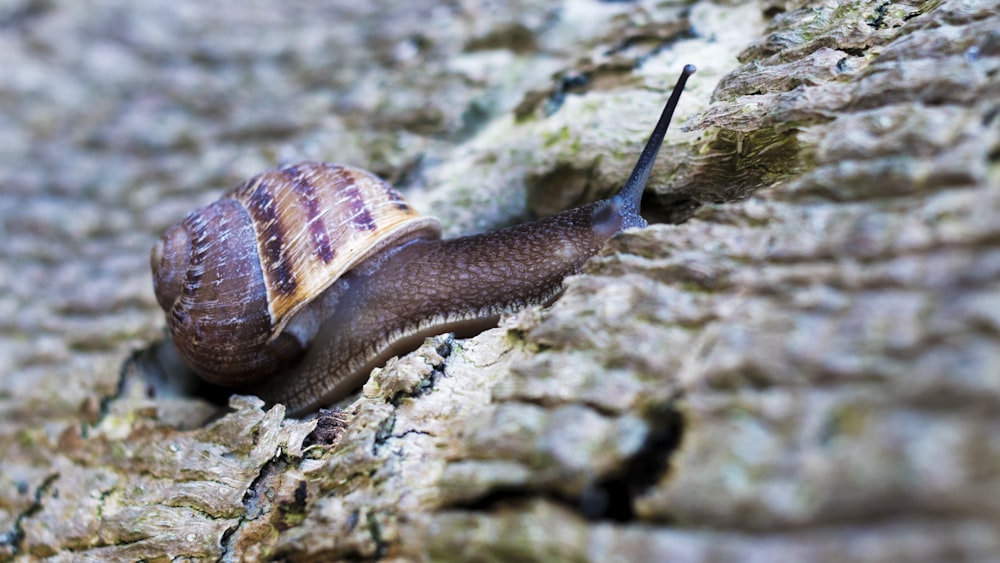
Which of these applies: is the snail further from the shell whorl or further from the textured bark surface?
the textured bark surface

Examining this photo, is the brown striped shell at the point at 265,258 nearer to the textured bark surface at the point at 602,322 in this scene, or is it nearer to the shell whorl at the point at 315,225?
the shell whorl at the point at 315,225

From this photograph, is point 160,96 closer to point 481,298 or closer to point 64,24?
point 64,24

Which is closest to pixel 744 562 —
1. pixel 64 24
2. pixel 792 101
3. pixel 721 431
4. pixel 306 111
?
pixel 721 431

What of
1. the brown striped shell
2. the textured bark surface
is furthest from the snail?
the textured bark surface

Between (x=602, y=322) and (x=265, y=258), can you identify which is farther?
(x=265, y=258)

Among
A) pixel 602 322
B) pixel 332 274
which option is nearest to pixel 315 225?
pixel 332 274

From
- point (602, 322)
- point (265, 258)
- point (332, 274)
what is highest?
point (265, 258)

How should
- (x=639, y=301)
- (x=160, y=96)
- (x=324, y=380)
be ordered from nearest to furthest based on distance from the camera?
(x=639, y=301), (x=324, y=380), (x=160, y=96)

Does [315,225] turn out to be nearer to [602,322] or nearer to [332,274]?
[332,274]
